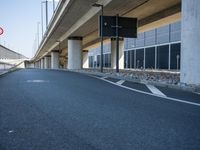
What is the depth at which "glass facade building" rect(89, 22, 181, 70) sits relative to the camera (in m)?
54.2

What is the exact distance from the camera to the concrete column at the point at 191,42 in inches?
489

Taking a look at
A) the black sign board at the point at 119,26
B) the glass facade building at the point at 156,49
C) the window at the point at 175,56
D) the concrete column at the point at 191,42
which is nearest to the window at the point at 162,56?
the glass facade building at the point at 156,49

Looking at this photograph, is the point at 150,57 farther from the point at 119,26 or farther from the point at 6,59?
the point at 6,59

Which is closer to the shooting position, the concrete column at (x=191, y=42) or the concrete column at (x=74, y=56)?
the concrete column at (x=191, y=42)

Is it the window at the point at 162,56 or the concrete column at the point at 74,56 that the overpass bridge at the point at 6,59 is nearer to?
the concrete column at the point at 74,56

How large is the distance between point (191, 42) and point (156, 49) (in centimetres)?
4881

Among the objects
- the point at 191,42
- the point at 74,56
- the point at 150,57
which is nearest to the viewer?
the point at 191,42

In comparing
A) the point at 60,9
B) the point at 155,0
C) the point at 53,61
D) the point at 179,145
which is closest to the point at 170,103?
the point at 179,145

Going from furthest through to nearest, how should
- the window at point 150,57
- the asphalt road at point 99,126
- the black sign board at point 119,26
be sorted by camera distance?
the window at point 150,57 < the black sign board at point 119,26 < the asphalt road at point 99,126

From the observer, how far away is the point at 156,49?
60.8m

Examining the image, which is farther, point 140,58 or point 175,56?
point 140,58

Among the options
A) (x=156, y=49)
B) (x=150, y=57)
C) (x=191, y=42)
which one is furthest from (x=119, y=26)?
(x=150, y=57)

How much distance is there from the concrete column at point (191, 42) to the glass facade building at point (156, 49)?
131 feet

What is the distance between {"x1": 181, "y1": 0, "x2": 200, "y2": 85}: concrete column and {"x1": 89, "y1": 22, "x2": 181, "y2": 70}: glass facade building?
3986 centimetres
